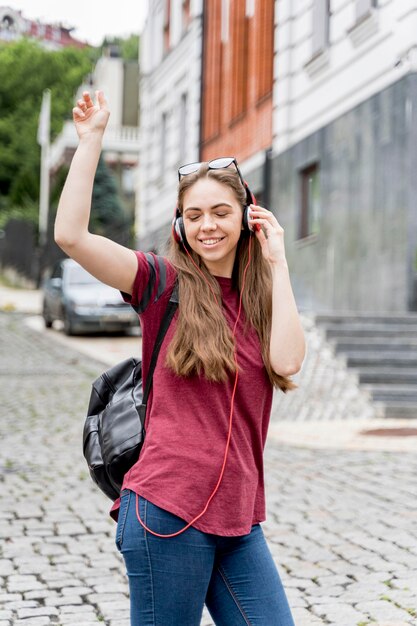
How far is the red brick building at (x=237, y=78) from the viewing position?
808 inches

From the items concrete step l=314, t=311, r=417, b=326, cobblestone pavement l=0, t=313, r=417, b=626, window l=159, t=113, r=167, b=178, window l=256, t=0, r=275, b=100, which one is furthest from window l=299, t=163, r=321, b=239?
window l=159, t=113, r=167, b=178

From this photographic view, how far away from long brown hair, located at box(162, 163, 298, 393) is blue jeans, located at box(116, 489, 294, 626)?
1.24 ft

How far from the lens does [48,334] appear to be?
22141 millimetres

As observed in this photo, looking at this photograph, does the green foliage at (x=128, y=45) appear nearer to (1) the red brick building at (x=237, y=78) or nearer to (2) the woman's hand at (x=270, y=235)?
(1) the red brick building at (x=237, y=78)

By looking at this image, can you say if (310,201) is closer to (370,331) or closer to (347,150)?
(347,150)

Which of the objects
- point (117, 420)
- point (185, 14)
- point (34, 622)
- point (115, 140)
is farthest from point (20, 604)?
point (115, 140)

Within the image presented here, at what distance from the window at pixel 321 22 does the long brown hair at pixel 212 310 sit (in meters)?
15.4

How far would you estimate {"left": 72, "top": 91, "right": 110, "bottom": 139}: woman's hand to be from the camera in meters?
2.66

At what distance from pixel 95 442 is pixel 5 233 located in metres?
43.1

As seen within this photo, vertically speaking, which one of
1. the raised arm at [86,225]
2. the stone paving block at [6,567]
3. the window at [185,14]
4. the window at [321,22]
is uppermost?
the window at [185,14]

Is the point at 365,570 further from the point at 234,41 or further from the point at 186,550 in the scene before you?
the point at 234,41

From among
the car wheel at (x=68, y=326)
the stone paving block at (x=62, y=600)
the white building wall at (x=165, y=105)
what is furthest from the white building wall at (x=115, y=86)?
the stone paving block at (x=62, y=600)

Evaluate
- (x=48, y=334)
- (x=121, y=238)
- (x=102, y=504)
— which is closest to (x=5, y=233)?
(x=121, y=238)

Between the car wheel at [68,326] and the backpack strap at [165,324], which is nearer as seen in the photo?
the backpack strap at [165,324]
